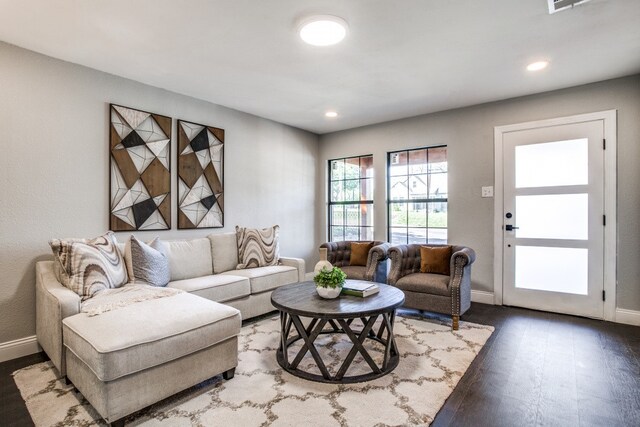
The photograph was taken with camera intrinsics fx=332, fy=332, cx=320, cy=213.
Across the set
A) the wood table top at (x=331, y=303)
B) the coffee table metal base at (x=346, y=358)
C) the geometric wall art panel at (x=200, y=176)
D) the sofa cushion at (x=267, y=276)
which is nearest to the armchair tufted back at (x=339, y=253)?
the sofa cushion at (x=267, y=276)

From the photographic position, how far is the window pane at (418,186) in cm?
463

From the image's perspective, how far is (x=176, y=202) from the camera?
3676 millimetres

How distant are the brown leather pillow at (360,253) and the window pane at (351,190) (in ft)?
3.86

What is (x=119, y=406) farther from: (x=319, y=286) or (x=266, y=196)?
(x=266, y=196)

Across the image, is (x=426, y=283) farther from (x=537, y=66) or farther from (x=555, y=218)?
(x=537, y=66)

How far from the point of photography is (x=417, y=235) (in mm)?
4695

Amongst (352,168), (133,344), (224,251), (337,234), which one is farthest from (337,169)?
(133,344)

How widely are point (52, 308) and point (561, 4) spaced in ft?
12.5

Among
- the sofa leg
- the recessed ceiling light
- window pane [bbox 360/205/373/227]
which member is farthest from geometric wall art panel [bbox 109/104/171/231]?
the recessed ceiling light

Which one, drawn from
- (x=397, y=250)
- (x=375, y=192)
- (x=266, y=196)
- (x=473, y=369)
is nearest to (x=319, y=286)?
(x=473, y=369)

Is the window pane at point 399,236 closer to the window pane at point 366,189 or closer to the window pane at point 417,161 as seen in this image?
the window pane at point 366,189

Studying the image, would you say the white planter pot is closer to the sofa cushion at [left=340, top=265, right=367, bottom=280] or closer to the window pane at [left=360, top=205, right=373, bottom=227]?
the sofa cushion at [left=340, top=265, right=367, bottom=280]

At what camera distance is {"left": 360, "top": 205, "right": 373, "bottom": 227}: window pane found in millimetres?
5185

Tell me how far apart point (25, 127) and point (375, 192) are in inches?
158
